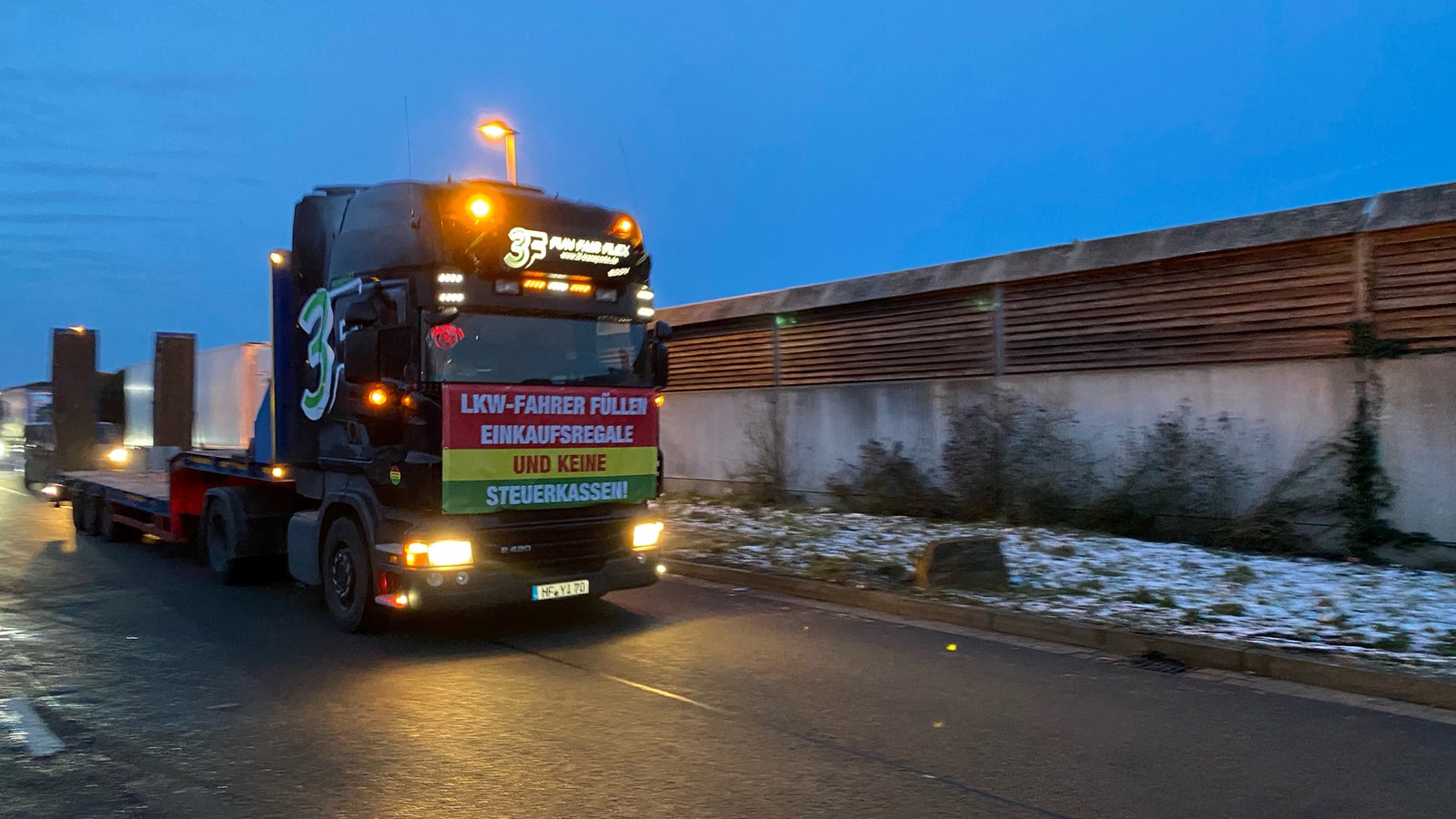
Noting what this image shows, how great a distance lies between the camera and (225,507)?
34.5 ft

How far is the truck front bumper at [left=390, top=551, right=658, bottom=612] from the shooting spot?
7547mm

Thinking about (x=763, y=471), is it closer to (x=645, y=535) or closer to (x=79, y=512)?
(x=645, y=535)

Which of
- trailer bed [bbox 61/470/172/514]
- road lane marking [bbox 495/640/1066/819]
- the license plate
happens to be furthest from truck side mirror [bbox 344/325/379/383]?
trailer bed [bbox 61/470/172/514]

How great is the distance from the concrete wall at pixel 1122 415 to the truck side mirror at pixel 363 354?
907cm

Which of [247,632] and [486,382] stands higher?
[486,382]

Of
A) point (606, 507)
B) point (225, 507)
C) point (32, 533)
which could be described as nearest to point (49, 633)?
point (225, 507)

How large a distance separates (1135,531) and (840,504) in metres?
4.90

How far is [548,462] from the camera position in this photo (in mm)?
8172

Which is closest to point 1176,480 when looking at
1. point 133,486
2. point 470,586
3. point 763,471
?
point 763,471

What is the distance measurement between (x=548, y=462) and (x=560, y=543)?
0.67m

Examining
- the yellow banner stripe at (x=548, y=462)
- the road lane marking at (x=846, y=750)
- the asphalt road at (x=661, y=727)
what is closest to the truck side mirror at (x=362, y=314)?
the yellow banner stripe at (x=548, y=462)

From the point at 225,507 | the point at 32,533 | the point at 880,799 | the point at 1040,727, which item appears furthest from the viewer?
the point at 32,533

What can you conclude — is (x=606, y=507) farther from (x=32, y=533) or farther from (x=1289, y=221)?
(x=32, y=533)

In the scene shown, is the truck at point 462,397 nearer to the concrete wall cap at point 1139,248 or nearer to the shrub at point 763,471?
the concrete wall cap at point 1139,248
